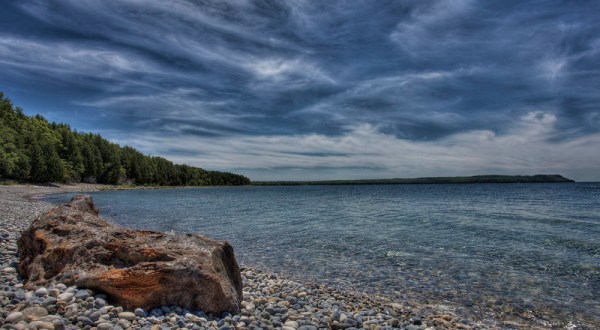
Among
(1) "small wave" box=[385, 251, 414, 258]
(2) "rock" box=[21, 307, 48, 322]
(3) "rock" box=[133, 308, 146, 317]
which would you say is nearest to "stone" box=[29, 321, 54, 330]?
(2) "rock" box=[21, 307, 48, 322]

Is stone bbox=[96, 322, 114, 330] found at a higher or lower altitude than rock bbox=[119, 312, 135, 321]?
higher

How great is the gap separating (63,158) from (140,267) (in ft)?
438

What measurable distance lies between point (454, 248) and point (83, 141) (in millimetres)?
142274

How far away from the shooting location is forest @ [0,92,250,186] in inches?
3422

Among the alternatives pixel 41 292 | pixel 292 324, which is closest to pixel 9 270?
pixel 41 292

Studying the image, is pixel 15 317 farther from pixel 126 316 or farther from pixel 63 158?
pixel 63 158

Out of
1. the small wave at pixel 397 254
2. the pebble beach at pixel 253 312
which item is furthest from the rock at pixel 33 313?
the small wave at pixel 397 254

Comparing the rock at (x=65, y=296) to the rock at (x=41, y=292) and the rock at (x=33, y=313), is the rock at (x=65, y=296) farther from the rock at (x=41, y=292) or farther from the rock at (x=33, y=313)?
the rock at (x=33, y=313)

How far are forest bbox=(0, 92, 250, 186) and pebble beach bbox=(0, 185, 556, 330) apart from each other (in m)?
93.4

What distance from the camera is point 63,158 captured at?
11606 cm

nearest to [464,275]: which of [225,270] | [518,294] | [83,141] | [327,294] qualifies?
[518,294]

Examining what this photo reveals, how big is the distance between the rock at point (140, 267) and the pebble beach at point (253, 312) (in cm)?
23

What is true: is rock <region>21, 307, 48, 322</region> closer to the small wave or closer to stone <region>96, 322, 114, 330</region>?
stone <region>96, 322, 114, 330</region>

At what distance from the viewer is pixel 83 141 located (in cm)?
12762
